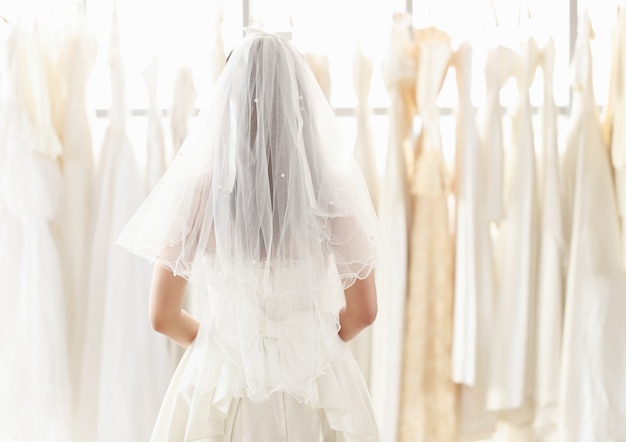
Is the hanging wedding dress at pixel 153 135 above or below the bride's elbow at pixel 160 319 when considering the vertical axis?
above

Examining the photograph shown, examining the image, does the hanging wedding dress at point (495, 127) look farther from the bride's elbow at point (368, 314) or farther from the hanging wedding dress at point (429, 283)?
the bride's elbow at point (368, 314)

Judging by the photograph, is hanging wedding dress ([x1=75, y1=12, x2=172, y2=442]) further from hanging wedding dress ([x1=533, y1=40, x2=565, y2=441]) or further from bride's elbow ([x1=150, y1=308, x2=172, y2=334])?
hanging wedding dress ([x1=533, y1=40, x2=565, y2=441])

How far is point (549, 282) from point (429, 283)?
0.34m

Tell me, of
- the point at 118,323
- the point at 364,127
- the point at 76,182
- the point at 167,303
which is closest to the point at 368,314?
the point at 167,303

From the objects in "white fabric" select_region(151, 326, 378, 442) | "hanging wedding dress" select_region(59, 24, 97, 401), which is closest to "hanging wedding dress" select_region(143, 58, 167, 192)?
"hanging wedding dress" select_region(59, 24, 97, 401)

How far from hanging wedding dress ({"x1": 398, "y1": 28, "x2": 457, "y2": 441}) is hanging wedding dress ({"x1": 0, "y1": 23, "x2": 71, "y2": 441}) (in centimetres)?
93

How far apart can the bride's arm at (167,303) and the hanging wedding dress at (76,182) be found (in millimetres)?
613

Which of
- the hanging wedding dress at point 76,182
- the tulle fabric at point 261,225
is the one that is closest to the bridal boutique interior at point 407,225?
the hanging wedding dress at point 76,182

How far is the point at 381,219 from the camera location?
6.48ft

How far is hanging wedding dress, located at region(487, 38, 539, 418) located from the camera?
6.53 ft

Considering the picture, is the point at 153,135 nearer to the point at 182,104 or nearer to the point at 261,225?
the point at 182,104

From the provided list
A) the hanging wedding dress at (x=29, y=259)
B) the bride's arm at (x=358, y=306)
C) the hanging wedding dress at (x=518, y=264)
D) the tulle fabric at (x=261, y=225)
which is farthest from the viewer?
the hanging wedding dress at (x=518, y=264)

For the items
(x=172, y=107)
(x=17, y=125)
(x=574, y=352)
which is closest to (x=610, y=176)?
(x=574, y=352)

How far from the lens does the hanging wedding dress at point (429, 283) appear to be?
195cm
